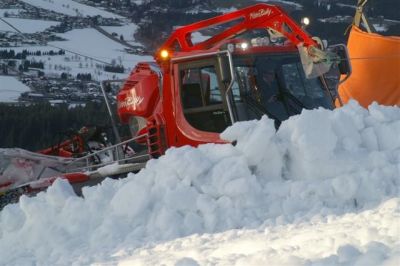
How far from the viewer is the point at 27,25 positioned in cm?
2309

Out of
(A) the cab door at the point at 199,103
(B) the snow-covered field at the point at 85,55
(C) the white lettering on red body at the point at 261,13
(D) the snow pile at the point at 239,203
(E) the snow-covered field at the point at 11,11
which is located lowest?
(D) the snow pile at the point at 239,203

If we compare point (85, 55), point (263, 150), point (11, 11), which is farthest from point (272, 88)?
point (11, 11)

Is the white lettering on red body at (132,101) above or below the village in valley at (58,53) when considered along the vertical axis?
below

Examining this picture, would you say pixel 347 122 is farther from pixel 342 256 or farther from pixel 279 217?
pixel 342 256

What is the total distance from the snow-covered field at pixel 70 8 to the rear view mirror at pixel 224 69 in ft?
61.3

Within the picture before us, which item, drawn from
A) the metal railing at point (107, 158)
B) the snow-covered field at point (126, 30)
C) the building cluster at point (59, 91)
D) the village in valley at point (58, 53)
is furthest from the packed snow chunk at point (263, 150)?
the snow-covered field at point (126, 30)

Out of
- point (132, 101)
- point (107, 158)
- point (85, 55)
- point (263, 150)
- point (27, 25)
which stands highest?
point (27, 25)

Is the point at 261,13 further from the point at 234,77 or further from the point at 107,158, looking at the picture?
the point at 107,158

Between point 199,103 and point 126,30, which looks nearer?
point 199,103

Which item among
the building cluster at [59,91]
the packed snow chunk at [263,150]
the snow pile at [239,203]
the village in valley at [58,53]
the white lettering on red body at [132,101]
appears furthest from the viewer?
the village in valley at [58,53]

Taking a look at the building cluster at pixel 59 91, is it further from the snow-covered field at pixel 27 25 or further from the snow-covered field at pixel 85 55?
the snow-covered field at pixel 27 25

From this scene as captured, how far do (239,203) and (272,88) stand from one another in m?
2.61

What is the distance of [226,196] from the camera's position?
5359mm

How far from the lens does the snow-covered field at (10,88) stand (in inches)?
626
